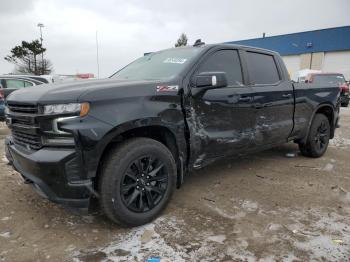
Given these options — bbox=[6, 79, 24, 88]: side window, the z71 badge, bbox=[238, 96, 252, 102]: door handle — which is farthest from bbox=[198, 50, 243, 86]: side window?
bbox=[6, 79, 24, 88]: side window

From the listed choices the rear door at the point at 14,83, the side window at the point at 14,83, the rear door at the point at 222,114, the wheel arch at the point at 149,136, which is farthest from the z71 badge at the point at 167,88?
the side window at the point at 14,83

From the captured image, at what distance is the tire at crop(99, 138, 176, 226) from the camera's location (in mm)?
3002

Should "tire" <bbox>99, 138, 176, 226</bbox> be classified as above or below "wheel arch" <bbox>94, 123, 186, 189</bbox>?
below

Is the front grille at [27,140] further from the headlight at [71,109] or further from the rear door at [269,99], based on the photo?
the rear door at [269,99]

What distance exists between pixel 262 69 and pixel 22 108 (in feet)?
10.4

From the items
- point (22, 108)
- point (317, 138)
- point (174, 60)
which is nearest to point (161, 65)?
point (174, 60)

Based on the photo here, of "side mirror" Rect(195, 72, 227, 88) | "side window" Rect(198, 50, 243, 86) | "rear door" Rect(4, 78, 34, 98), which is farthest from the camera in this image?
"rear door" Rect(4, 78, 34, 98)

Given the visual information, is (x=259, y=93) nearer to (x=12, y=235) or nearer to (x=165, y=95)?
(x=165, y=95)

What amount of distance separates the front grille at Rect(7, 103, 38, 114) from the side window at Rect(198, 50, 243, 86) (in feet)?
6.09

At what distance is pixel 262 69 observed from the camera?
189 inches

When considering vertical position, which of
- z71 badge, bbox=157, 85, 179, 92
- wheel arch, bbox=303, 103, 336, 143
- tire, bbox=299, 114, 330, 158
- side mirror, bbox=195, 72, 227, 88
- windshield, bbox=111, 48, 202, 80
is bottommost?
tire, bbox=299, 114, 330, 158

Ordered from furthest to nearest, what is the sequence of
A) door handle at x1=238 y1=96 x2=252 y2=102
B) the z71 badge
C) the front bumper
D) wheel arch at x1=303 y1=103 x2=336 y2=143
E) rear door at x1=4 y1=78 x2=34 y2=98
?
Result: 1. rear door at x1=4 y1=78 x2=34 y2=98
2. wheel arch at x1=303 y1=103 x2=336 y2=143
3. door handle at x1=238 y1=96 x2=252 y2=102
4. the z71 badge
5. the front bumper

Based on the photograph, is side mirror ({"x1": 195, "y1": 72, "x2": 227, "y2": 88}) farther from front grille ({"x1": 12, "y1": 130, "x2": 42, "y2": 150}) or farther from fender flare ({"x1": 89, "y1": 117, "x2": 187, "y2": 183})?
front grille ({"x1": 12, "y1": 130, "x2": 42, "y2": 150})

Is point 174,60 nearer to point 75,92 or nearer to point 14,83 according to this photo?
point 75,92
